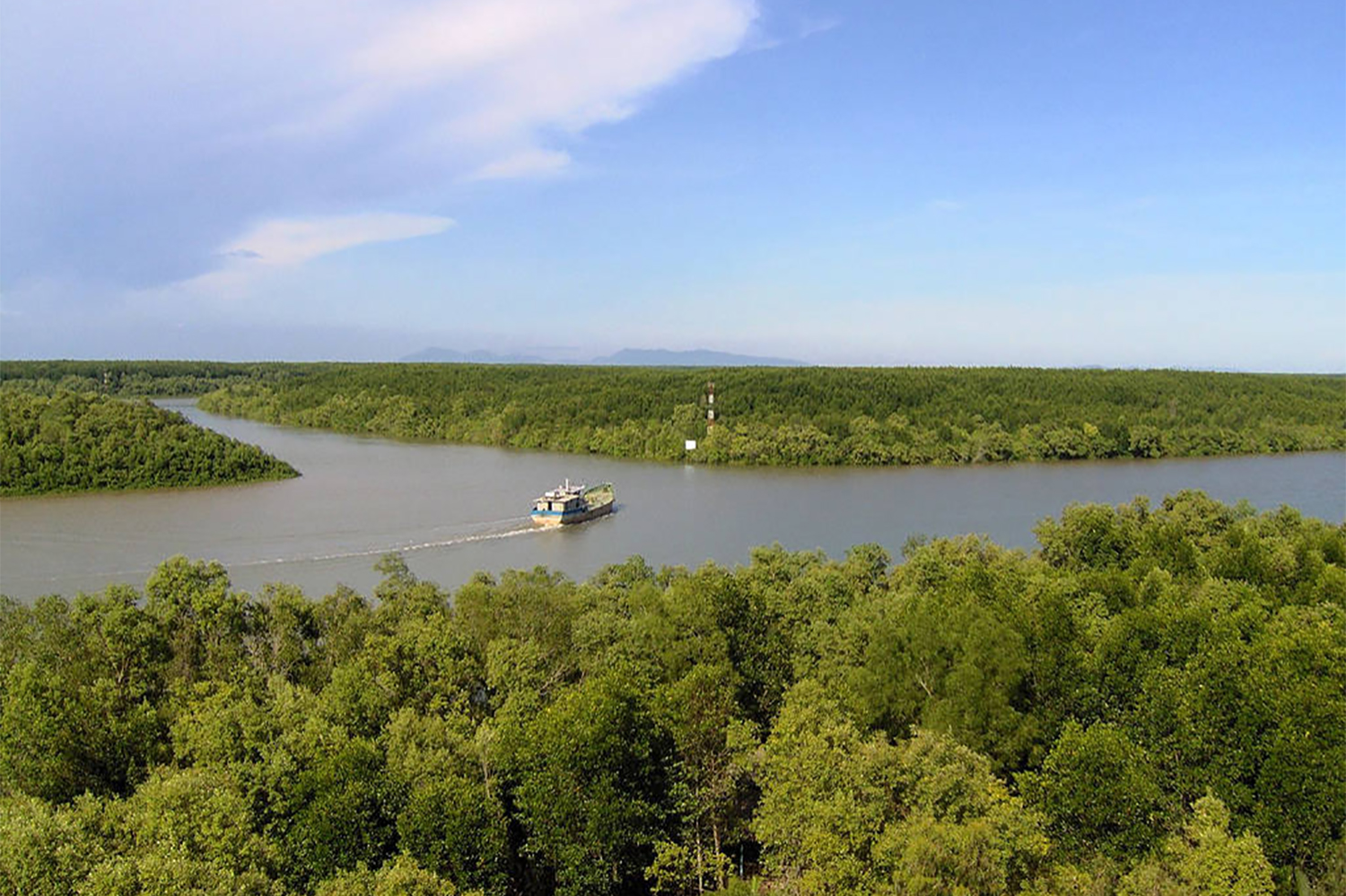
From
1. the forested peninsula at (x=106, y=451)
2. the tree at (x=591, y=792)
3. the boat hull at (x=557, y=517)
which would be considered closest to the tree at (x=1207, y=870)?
the tree at (x=591, y=792)

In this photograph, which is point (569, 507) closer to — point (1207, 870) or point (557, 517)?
point (557, 517)

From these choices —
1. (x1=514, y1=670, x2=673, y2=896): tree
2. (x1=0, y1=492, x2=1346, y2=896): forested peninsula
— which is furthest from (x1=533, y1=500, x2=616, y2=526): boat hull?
(x1=514, y1=670, x2=673, y2=896): tree

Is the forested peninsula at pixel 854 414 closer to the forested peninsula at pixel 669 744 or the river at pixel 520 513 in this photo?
the river at pixel 520 513

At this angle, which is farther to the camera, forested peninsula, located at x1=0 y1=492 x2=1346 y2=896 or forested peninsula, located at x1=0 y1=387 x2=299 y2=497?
forested peninsula, located at x1=0 y1=387 x2=299 y2=497

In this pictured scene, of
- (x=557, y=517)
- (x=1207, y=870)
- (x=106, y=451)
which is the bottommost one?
(x=557, y=517)

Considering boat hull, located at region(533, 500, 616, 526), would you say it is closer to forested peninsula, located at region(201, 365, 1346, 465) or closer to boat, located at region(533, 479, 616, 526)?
boat, located at region(533, 479, 616, 526)

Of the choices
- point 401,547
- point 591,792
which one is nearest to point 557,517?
point 401,547

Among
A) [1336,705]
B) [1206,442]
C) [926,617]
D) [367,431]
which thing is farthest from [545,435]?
[1336,705]
